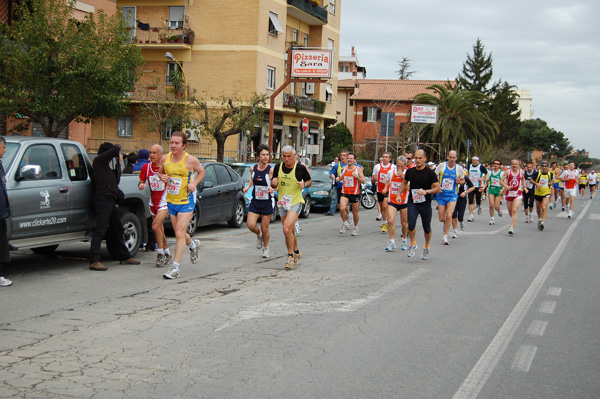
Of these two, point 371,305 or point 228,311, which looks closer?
point 228,311

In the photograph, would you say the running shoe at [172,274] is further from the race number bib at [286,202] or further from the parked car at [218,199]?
the parked car at [218,199]

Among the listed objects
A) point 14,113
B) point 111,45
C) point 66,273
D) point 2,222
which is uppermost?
point 111,45

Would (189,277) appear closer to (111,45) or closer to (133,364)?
(133,364)

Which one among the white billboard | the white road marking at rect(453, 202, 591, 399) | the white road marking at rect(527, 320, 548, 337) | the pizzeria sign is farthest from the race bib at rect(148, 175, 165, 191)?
the white billboard

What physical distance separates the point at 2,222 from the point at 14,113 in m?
12.2

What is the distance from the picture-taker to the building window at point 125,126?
40094 millimetres

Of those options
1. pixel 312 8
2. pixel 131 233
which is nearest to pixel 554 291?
pixel 131 233

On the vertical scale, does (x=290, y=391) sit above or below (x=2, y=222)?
below

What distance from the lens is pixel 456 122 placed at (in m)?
57.1

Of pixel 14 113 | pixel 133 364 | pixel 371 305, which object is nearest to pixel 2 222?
pixel 133 364

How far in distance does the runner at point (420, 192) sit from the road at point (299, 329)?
75cm

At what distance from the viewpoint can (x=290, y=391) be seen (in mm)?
4738

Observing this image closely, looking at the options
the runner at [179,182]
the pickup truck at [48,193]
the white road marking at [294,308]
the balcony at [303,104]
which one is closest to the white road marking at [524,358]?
the white road marking at [294,308]

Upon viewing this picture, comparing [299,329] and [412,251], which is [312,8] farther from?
[299,329]
